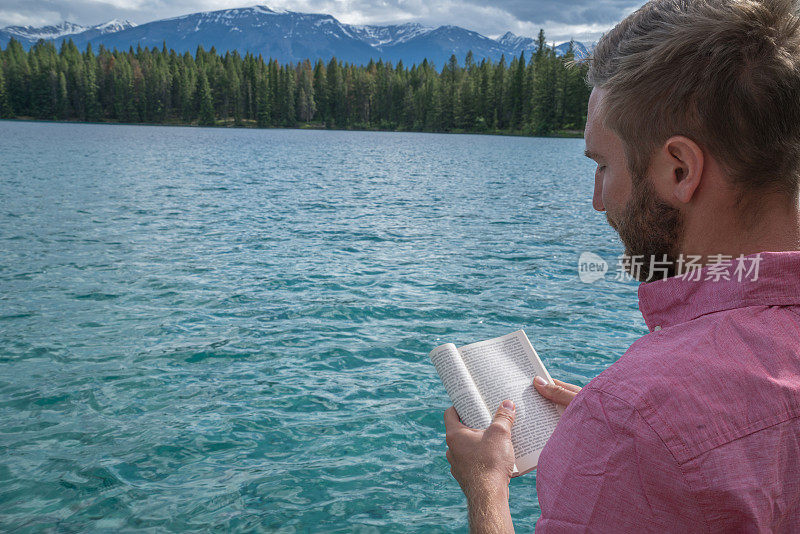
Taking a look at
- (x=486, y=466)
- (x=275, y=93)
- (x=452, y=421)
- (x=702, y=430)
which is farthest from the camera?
(x=275, y=93)

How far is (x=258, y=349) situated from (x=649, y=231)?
6.35 metres

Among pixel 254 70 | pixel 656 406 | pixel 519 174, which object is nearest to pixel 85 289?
pixel 656 406

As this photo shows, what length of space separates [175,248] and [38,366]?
631cm

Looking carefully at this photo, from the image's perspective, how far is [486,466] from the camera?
7.50 ft

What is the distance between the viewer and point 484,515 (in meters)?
2.10

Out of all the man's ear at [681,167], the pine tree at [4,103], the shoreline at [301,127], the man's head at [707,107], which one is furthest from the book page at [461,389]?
the pine tree at [4,103]

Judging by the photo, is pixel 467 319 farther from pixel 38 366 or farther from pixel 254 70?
pixel 254 70

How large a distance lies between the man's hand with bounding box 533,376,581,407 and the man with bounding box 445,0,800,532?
3.22 ft

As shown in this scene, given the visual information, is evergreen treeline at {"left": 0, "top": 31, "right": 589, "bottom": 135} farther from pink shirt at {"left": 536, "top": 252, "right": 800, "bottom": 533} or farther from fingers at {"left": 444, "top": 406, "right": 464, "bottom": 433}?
pink shirt at {"left": 536, "top": 252, "right": 800, "bottom": 533}

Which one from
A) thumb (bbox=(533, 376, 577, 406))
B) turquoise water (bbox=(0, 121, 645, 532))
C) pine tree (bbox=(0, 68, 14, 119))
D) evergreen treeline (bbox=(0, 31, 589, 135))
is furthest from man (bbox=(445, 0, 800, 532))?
pine tree (bbox=(0, 68, 14, 119))

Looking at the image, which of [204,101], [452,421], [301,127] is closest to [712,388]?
[452,421]

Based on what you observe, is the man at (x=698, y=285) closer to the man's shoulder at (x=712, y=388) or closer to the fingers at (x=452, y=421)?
the man's shoulder at (x=712, y=388)

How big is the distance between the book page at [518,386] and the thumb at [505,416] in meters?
0.06

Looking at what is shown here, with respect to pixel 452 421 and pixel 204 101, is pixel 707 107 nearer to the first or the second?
pixel 452 421
